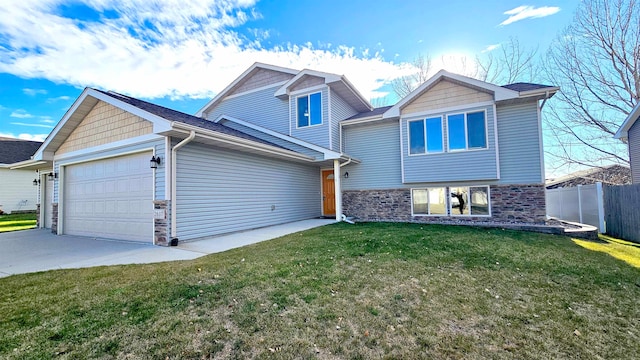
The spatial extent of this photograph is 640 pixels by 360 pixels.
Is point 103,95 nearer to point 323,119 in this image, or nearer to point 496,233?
point 323,119

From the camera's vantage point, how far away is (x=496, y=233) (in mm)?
8094

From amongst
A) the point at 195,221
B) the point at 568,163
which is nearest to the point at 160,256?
the point at 195,221

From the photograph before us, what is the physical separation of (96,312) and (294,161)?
890 cm

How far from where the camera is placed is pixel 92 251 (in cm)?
655

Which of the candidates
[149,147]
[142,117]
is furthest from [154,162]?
[142,117]

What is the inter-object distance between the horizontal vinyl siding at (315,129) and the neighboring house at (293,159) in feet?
0.16

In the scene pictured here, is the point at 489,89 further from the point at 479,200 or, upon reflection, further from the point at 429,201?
the point at 429,201

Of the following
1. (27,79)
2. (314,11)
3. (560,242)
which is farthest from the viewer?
(27,79)

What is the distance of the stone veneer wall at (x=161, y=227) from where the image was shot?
22.5 ft

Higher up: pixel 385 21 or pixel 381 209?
pixel 385 21

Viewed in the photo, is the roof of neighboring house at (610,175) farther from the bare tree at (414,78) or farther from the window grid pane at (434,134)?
the window grid pane at (434,134)

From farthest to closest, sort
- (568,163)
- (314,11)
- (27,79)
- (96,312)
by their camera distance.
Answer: (568,163)
(27,79)
(314,11)
(96,312)

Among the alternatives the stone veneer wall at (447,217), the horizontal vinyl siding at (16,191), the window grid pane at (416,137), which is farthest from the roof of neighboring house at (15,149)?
the window grid pane at (416,137)

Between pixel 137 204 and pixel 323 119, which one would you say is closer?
pixel 137 204
